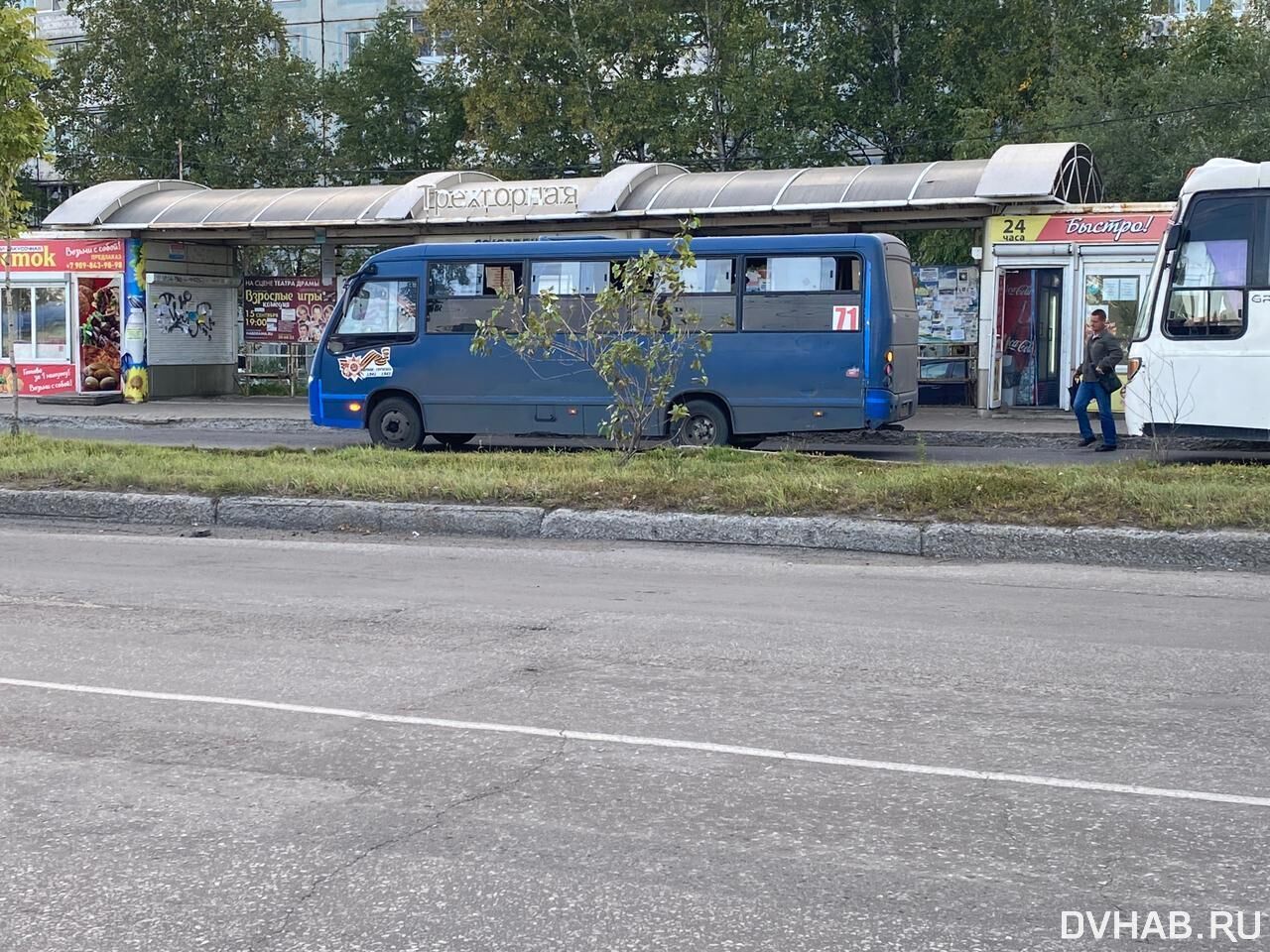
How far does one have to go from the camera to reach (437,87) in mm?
44875

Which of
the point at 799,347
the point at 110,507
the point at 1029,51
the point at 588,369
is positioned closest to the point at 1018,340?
the point at 799,347

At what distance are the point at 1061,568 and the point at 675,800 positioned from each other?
5763mm

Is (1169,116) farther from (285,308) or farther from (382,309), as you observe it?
(382,309)

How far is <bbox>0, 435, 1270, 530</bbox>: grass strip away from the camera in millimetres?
10695

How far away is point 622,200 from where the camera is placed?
25.2 metres

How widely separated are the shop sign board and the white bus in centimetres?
582

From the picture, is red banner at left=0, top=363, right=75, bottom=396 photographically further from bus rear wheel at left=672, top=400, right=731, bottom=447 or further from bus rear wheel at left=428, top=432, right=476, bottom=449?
bus rear wheel at left=672, top=400, right=731, bottom=447

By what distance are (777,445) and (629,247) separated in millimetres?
3510

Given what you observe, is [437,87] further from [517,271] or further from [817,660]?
[817,660]

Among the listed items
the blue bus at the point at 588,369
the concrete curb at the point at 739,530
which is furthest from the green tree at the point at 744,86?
the concrete curb at the point at 739,530

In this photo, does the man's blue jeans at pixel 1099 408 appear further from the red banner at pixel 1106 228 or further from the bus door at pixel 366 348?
the bus door at pixel 366 348

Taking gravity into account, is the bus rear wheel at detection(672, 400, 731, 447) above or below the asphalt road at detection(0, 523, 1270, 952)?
above

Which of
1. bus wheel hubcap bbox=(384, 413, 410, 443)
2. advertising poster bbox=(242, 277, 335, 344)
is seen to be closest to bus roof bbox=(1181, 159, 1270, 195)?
bus wheel hubcap bbox=(384, 413, 410, 443)

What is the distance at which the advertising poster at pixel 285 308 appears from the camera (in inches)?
1201
